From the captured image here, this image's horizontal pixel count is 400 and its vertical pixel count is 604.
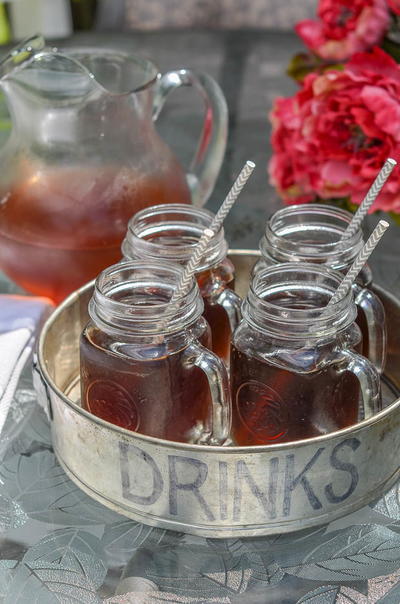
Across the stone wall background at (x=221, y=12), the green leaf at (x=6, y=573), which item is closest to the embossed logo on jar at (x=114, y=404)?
the green leaf at (x=6, y=573)

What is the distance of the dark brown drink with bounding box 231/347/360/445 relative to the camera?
20.8 inches

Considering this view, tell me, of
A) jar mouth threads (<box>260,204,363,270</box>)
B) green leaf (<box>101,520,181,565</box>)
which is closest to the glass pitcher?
jar mouth threads (<box>260,204,363,270</box>)

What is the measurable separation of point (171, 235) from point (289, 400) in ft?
0.60

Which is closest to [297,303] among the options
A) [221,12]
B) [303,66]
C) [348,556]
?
[348,556]

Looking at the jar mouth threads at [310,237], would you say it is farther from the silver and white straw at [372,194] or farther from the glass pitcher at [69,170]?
the glass pitcher at [69,170]

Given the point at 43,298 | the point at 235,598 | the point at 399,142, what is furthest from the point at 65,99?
the point at 235,598

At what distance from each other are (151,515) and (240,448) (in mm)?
83

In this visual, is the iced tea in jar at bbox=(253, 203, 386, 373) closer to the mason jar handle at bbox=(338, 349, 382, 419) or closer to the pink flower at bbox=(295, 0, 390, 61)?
the mason jar handle at bbox=(338, 349, 382, 419)

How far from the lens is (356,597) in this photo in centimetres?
50

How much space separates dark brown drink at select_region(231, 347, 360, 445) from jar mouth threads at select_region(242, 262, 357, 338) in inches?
1.0

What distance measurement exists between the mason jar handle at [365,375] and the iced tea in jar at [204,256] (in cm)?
11

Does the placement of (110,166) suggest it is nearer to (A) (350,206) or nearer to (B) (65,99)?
(B) (65,99)

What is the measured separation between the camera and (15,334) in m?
0.69

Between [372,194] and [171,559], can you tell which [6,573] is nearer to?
[171,559]
